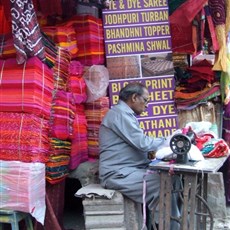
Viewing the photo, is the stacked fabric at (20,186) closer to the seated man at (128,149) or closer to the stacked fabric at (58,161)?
the stacked fabric at (58,161)

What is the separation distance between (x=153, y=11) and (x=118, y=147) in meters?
1.84

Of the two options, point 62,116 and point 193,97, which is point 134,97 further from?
point 193,97

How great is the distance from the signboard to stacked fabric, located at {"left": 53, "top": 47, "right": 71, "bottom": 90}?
0.61 m

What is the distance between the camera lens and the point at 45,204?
12.9ft

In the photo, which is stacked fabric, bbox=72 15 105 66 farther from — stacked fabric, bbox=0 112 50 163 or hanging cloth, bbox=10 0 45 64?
stacked fabric, bbox=0 112 50 163

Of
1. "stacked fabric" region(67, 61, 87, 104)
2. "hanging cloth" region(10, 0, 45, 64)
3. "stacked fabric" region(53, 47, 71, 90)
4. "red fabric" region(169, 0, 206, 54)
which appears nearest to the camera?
"hanging cloth" region(10, 0, 45, 64)

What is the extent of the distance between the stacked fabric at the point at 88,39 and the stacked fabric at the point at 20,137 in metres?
1.17

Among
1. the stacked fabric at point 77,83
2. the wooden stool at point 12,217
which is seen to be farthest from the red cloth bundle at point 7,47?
the wooden stool at point 12,217

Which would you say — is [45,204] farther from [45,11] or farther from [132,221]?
[45,11]

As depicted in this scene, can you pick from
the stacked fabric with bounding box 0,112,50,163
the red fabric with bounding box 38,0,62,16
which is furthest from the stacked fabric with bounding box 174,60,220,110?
the stacked fabric with bounding box 0,112,50,163

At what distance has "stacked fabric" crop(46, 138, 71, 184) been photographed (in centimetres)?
397

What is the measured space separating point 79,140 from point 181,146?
147 cm

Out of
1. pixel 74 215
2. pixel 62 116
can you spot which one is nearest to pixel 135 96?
pixel 62 116

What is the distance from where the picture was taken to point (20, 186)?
3537mm
